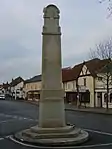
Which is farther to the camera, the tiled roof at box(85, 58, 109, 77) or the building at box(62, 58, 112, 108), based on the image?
the building at box(62, 58, 112, 108)

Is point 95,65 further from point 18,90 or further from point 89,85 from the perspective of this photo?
point 18,90

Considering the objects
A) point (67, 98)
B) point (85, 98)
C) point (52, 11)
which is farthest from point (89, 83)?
point (52, 11)

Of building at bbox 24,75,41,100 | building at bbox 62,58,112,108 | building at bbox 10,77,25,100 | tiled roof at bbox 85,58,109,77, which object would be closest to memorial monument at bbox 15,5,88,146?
tiled roof at bbox 85,58,109,77

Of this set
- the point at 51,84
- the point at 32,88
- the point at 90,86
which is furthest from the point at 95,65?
the point at 32,88

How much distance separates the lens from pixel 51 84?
1645cm

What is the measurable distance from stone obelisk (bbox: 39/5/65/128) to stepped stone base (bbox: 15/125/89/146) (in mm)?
533

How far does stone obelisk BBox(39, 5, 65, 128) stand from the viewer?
642 inches

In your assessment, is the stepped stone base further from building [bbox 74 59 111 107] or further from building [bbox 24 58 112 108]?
building [bbox 74 59 111 107]

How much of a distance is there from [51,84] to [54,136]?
8.13 feet

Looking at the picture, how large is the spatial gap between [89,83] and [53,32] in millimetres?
46273

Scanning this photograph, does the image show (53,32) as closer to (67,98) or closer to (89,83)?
(89,83)

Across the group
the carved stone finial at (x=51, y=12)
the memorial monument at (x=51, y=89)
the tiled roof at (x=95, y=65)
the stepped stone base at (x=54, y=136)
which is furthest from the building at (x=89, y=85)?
the stepped stone base at (x=54, y=136)

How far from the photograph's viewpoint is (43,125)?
1623 centimetres

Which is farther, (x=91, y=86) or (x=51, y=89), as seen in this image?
(x=91, y=86)
